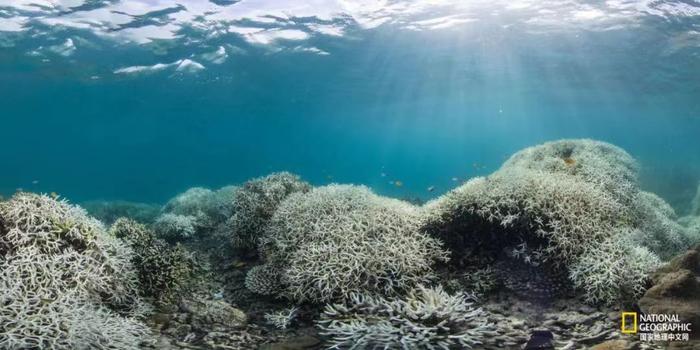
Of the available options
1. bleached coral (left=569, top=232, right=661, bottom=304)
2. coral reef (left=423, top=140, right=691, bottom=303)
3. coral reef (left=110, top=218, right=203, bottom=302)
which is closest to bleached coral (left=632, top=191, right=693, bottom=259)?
coral reef (left=423, top=140, right=691, bottom=303)

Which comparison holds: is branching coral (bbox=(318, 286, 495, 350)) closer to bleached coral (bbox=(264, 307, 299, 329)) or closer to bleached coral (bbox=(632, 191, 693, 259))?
bleached coral (bbox=(264, 307, 299, 329))

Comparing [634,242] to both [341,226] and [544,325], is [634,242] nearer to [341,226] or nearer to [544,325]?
[544,325]

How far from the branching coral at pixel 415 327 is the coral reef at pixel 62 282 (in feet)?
8.51

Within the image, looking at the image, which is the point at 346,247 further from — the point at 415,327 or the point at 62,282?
the point at 62,282

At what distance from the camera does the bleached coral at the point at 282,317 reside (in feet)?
20.9

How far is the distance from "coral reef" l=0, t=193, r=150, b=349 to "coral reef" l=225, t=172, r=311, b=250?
118 inches

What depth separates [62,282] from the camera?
546 centimetres

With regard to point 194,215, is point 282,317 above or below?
above

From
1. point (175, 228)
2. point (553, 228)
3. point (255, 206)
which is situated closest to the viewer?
point (553, 228)

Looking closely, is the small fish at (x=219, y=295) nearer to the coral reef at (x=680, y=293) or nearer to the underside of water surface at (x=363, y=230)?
the underside of water surface at (x=363, y=230)

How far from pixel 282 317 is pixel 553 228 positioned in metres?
4.56

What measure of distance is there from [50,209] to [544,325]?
23.6ft

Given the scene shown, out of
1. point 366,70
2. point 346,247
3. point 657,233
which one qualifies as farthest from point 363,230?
point 366,70

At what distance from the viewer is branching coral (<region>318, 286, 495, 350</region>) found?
489 cm
